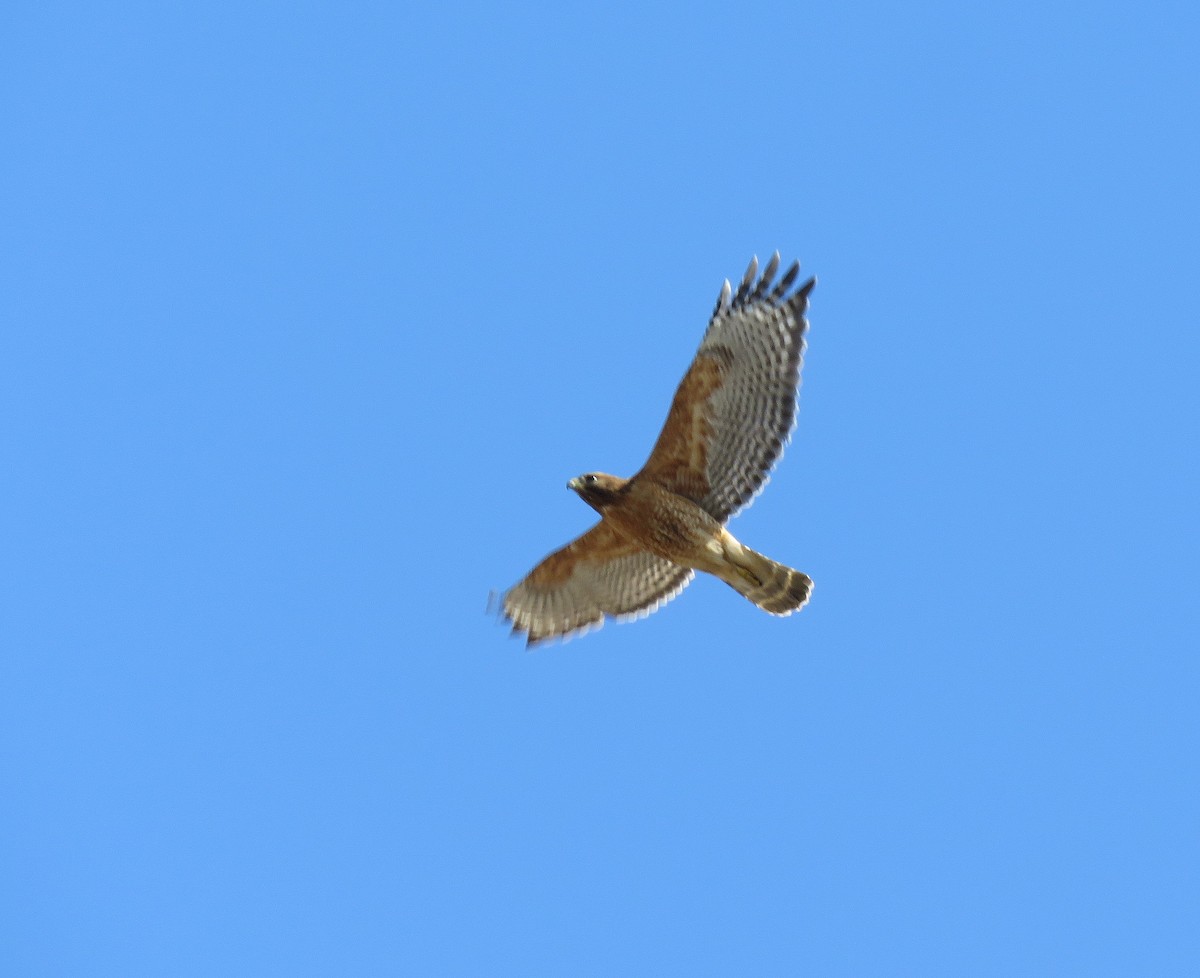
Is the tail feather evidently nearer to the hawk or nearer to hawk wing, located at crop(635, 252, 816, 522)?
the hawk

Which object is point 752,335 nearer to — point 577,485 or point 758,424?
point 758,424

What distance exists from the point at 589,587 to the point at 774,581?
1.63 meters

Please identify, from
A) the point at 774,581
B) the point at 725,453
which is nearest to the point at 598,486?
the point at 725,453

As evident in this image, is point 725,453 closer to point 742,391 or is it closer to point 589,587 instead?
point 742,391

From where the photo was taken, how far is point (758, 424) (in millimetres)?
11914

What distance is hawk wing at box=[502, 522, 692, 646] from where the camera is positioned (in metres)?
13.0

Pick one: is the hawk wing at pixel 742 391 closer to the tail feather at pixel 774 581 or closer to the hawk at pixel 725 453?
the hawk at pixel 725 453

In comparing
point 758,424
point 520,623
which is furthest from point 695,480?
point 520,623

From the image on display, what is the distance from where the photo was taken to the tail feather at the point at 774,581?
1231 cm

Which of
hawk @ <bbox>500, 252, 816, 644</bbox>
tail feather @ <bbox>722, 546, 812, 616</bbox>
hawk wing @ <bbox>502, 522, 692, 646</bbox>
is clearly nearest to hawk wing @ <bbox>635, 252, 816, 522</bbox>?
Result: hawk @ <bbox>500, 252, 816, 644</bbox>

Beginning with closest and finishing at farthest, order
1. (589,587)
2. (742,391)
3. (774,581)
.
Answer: (742,391)
(774,581)
(589,587)

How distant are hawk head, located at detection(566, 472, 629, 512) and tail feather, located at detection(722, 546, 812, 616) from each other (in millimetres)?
1027

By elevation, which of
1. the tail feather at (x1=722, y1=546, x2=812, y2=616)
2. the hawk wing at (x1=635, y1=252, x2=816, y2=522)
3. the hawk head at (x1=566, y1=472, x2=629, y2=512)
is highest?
the hawk wing at (x1=635, y1=252, x2=816, y2=522)

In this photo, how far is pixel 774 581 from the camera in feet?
40.5
